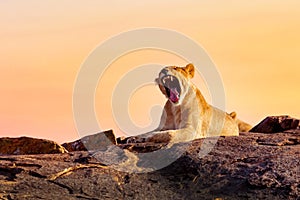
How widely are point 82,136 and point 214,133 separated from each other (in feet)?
10.2

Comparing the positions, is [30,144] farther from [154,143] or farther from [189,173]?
[189,173]

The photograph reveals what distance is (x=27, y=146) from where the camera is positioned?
53.3 ft

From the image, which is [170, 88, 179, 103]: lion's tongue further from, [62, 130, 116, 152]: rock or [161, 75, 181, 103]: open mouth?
[62, 130, 116, 152]: rock

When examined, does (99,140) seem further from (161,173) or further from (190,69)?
(161,173)

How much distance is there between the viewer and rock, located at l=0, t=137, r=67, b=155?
51.8 ft

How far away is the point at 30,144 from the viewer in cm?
1620

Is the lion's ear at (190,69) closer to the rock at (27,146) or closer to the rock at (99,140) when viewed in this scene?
the rock at (99,140)

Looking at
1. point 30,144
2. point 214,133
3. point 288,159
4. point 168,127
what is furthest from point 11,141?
point 288,159

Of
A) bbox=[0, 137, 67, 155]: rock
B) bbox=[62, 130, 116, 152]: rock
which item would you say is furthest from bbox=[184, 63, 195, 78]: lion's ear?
bbox=[0, 137, 67, 155]: rock

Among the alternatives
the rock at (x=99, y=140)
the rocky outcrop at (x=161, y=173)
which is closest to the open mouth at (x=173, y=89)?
the rock at (x=99, y=140)

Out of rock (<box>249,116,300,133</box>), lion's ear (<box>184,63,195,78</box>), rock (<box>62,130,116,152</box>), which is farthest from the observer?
rock (<box>249,116,300,133</box>)

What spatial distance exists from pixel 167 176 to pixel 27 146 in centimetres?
434

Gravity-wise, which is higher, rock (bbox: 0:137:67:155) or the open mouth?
the open mouth

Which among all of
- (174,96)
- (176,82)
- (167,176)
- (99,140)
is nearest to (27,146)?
(99,140)
